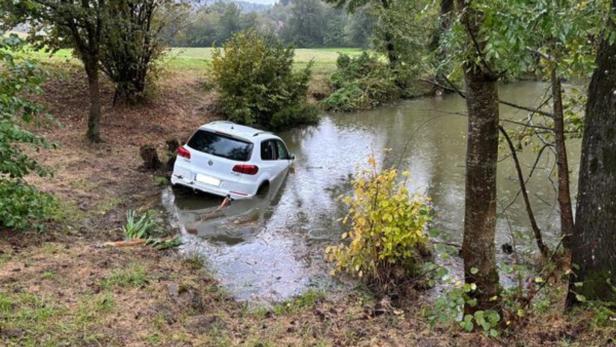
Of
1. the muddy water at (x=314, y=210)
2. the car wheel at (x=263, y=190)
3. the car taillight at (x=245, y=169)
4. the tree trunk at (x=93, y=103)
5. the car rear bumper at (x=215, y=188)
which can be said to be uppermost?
the tree trunk at (x=93, y=103)

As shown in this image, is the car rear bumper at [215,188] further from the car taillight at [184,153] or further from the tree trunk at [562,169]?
the tree trunk at [562,169]

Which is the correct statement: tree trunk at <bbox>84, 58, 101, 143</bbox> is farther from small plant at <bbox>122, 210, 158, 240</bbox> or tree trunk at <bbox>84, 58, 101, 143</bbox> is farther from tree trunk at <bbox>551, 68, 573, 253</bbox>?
tree trunk at <bbox>551, 68, 573, 253</bbox>

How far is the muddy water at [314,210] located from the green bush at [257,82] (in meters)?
1.44

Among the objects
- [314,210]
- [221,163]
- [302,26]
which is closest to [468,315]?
[221,163]

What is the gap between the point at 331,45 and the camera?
71062 mm

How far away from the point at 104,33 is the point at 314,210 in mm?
8079

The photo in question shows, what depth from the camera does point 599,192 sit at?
185 inches

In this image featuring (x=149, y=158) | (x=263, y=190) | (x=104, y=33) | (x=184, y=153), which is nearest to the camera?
(x=184, y=153)

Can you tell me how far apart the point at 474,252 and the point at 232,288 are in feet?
11.7

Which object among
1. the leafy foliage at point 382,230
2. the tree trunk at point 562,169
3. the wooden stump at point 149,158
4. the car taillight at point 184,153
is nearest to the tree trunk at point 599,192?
the tree trunk at point 562,169

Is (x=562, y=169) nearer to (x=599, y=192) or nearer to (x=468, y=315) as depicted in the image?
(x=599, y=192)

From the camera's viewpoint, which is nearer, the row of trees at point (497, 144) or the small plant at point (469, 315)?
the row of trees at point (497, 144)

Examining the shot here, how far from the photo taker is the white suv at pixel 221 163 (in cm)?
1044

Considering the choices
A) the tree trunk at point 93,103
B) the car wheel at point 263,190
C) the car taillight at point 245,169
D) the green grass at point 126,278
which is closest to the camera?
the green grass at point 126,278
